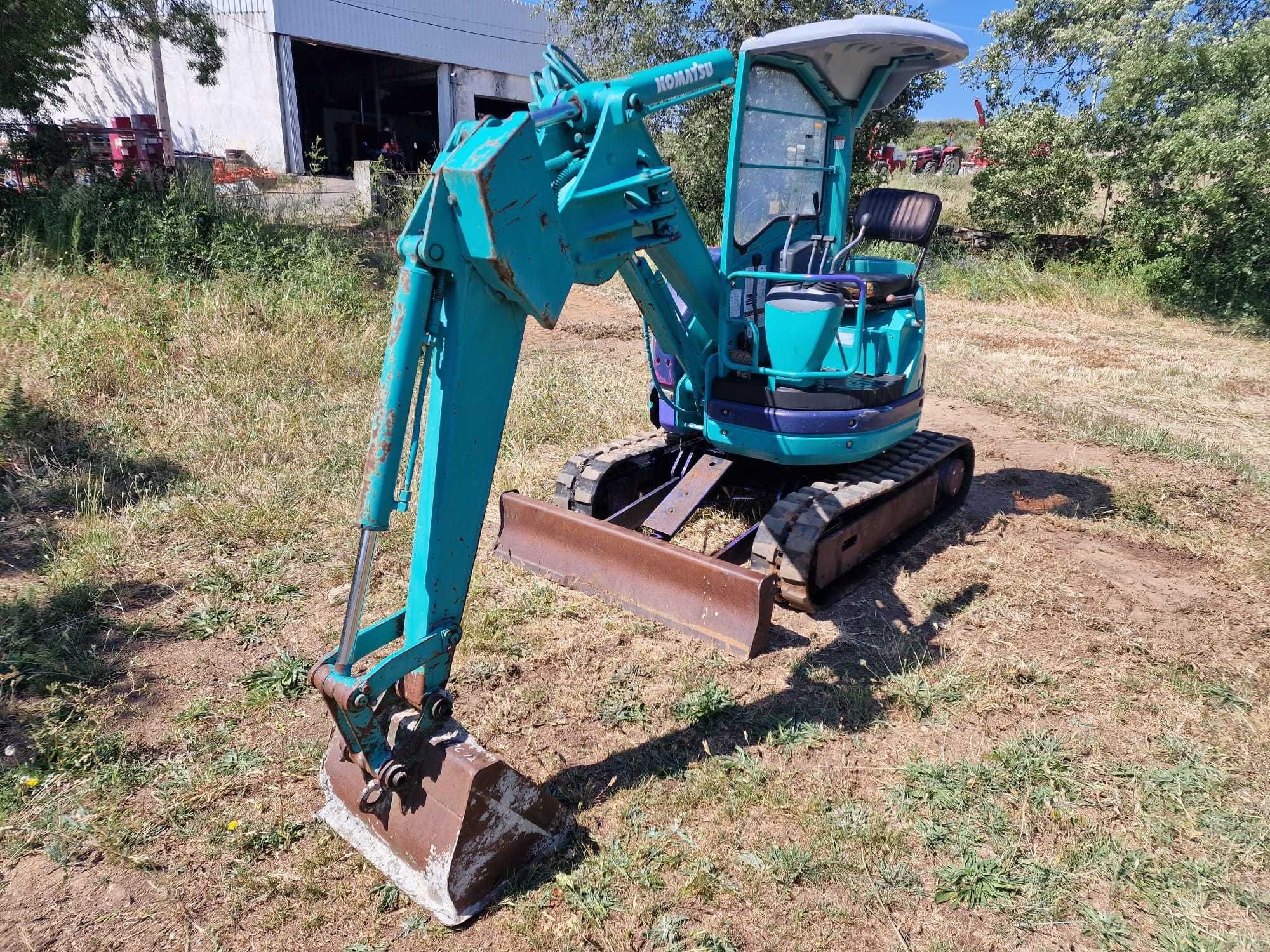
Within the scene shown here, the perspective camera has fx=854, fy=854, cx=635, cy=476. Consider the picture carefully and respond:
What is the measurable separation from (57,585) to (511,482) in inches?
103

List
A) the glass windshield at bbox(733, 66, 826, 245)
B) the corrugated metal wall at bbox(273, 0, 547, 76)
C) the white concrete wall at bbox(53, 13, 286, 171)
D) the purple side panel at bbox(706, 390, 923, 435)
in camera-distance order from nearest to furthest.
→ 1. the purple side panel at bbox(706, 390, 923, 435)
2. the glass windshield at bbox(733, 66, 826, 245)
3. the white concrete wall at bbox(53, 13, 286, 171)
4. the corrugated metal wall at bbox(273, 0, 547, 76)

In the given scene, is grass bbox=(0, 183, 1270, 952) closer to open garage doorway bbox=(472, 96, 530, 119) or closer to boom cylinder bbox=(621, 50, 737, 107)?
boom cylinder bbox=(621, 50, 737, 107)

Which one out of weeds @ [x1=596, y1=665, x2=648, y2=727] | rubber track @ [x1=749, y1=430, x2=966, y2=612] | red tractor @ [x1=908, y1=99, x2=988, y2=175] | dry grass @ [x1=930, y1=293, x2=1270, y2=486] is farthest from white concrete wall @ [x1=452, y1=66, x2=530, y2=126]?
weeds @ [x1=596, y1=665, x2=648, y2=727]

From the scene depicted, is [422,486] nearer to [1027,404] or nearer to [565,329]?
[1027,404]

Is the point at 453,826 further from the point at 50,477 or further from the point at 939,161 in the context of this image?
the point at 939,161

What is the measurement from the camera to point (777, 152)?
15.9 feet

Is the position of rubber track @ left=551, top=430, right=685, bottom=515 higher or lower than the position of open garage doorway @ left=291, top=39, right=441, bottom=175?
lower

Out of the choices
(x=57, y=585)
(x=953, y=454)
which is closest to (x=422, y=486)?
(x=57, y=585)

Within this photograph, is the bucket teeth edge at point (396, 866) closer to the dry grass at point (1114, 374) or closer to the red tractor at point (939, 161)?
the dry grass at point (1114, 374)

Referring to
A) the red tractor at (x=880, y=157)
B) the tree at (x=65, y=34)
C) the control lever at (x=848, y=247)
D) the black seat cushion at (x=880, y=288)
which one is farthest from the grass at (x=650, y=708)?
the red tractor at (x=880, y=157)

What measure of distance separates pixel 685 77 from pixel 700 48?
601 inches

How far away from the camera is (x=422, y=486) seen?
2.73 meters

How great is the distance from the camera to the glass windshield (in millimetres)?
4633

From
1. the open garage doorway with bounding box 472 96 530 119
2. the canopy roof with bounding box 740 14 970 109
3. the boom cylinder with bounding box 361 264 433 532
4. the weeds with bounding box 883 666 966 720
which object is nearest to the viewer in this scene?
the boom cylinder with bounding box 361 264 433 532
